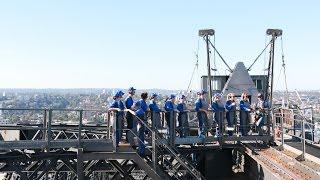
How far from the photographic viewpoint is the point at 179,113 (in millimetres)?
14258

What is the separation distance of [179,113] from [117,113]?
2897 mm

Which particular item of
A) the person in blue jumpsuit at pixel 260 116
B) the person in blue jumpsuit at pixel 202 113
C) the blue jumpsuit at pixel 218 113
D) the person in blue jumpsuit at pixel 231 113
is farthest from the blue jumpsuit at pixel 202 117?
the person in blue jumpsuit at pixel 260 116

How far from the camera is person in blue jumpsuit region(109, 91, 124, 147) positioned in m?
11.9

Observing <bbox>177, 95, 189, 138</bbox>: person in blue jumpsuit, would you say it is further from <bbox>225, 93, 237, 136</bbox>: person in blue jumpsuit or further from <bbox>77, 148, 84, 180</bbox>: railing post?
<bbox>77, 148, 84, 180</bbox>: railing post

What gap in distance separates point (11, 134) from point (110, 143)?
9826 millimetres

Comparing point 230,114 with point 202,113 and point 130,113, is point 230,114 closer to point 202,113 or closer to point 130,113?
point 202,113

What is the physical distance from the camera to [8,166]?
12945 mm

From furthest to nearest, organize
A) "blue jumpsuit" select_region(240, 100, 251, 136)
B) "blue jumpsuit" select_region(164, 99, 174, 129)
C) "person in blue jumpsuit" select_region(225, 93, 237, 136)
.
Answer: "blue jumpsuit" select_region(240, 100, 251, 136), "person in blue jumpsuit" select_region(225, 93, 237, 136), "blue jumpsuit" select_region(164, 99, 174, 129)

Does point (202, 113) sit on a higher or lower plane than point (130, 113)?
lower

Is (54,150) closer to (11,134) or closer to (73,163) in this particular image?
(73,163)

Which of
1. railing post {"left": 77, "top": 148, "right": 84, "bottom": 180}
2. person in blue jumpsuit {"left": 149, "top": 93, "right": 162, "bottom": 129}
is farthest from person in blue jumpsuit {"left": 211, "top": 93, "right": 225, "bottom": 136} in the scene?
railing post {"left": 77, "top": 148, "right": 84, "bottom": 180}

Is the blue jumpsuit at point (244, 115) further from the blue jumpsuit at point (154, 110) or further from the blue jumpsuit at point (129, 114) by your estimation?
the blue jumpsuit at point (129, 114)

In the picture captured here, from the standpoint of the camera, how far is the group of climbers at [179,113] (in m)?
A: 12.1

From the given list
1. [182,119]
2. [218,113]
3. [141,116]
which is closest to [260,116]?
[218,113]
